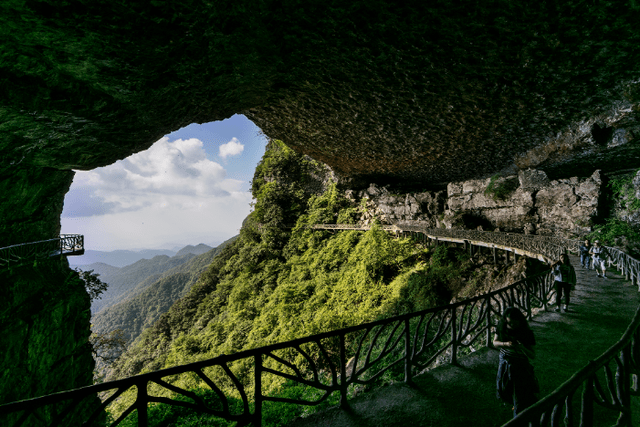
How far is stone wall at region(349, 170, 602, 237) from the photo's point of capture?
12233 mm

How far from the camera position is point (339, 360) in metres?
5.28

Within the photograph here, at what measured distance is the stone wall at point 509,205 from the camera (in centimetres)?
1223

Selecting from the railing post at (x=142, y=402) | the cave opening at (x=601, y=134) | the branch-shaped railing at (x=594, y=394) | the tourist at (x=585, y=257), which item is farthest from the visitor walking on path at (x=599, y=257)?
the railing post at (x=142, y=402)

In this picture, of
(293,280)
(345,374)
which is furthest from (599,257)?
(293,280)

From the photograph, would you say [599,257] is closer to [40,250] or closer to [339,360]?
[339,360]

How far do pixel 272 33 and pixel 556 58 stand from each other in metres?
6.87

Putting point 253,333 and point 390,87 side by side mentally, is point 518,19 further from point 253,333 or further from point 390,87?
point 253,333

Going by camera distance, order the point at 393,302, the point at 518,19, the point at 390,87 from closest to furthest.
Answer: the point at 518,19
the point at 390,87
the point at 393,302

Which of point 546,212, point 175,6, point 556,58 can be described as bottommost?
point 546,212

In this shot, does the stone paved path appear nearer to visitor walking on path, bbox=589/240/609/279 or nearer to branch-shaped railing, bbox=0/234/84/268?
visitor walking on path, bbox=589/240/609/279

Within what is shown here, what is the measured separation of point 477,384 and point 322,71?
779 cm

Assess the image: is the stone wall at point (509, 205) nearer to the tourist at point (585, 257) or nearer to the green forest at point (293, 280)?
the tourist at point (585, 257)

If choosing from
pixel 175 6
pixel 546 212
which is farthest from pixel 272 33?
pixel 546 212

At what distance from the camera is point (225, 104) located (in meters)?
8.68
